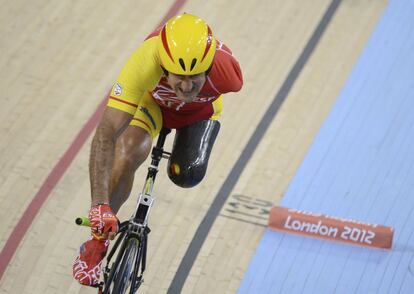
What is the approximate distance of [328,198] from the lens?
5133 millimetres

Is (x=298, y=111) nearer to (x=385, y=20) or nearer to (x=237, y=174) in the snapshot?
(x=237, y=174)

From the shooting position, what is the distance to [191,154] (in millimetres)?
3967

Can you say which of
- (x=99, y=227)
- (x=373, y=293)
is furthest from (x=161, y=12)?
(x=99, y=227)

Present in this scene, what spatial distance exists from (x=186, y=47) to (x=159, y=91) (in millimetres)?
511

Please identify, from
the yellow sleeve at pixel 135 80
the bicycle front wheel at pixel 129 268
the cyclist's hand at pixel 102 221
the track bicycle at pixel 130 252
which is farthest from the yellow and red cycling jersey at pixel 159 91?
the bicycle front wheel at pixel 129 268

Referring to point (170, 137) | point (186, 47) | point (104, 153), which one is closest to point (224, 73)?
point (186, 47)

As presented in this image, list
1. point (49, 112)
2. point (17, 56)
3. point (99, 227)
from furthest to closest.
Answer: point (17, 56), point (49, 112), point (99, 227)

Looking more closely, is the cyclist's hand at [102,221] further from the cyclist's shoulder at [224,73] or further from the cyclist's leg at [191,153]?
the cyclist's shoulder at [224,73]

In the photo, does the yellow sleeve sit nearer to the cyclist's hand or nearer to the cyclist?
the cyclist

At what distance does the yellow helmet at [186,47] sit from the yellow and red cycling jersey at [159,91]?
0.13 metres

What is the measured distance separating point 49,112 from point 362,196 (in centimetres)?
230

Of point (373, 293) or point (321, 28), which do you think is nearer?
point (373, 293)

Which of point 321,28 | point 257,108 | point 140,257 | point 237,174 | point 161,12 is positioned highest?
point 321,28

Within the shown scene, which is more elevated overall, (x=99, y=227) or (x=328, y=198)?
(x=328, y=198)
